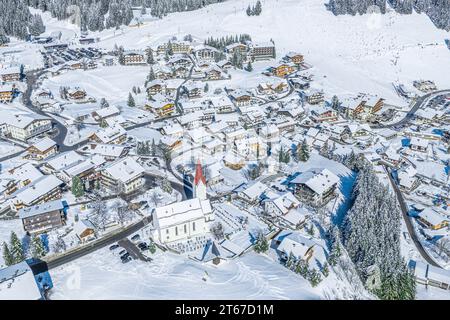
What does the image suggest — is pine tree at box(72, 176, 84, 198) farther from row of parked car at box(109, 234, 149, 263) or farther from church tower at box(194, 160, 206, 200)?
church tower at box(194, 160, 206, 200)

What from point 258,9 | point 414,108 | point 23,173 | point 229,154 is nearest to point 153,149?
point 229,154

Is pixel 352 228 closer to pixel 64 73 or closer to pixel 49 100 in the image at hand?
pixel 49 100

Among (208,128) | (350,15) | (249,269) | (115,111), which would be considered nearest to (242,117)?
(208,128)

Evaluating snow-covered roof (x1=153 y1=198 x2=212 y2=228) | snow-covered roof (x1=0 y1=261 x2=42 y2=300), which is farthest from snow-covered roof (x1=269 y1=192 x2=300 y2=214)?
snow-covered roof (x1=0 y1=261 x2=42 y2=300)

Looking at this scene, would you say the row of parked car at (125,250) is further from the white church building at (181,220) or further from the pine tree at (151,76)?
the pine tree at (151,76)

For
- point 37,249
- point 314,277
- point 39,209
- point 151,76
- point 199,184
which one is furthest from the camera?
point 151,76

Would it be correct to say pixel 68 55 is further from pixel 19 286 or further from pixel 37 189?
pixel 19 286
